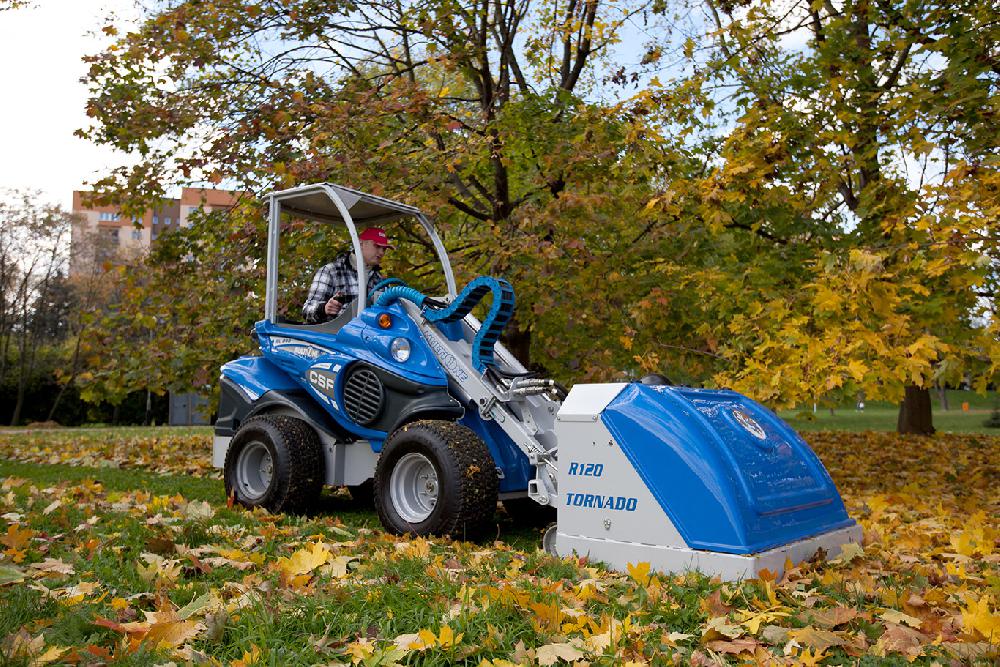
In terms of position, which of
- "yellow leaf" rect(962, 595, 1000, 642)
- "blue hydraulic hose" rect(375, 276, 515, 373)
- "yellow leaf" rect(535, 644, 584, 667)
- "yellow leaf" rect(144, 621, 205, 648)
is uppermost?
"blue hydraulic hose" rect(375, 276, 515, 373)

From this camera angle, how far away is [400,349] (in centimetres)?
510

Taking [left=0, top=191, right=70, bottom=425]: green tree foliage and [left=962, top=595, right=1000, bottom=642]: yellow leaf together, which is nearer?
[left=962, top=595, right=1000, bottom=642]: yellow leaf

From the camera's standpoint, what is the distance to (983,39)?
21.3 feet

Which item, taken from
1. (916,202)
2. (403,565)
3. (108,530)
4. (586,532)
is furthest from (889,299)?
(108,530)

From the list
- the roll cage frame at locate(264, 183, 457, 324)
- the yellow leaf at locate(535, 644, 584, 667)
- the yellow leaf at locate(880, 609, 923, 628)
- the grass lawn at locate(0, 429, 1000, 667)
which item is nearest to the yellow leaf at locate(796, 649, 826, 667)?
the grass lawn at locate(0, 429, 1000, 667)

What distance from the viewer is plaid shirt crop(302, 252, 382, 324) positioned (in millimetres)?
5918

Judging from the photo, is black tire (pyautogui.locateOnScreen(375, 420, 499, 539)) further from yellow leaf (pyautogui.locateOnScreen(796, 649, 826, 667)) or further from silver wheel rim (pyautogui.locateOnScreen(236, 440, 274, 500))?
yellow leaf (pyautogui.locateOnScreen(796, 649, 826, 667))

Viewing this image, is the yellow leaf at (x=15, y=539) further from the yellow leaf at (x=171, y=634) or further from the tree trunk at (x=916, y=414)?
the tree trunk at (x=916, y=414)

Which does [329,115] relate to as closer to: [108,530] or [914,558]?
[108,530]

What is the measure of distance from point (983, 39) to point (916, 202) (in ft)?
5.14

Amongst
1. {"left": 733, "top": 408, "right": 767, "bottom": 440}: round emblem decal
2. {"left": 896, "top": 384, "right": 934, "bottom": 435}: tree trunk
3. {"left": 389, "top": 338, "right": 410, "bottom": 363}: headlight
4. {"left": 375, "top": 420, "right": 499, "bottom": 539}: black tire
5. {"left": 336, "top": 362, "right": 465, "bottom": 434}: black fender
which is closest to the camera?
{"left": 733, "top": 408, "right": 767, "bottom": 440}: round emblem decal

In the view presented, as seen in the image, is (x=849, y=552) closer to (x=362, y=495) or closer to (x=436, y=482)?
(x=436, y=482)

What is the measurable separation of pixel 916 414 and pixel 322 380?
42.9 feet

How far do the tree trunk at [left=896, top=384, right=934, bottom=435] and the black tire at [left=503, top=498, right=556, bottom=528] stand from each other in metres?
11.5
